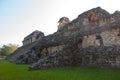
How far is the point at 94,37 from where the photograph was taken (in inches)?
752

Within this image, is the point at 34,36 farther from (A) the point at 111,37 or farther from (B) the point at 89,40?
(A) the point at 111,37

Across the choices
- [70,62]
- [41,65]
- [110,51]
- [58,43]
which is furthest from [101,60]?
[58,43]

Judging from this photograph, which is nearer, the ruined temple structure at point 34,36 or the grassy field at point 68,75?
the grassy field at point 68,75

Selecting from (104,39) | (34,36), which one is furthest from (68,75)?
(34,36)

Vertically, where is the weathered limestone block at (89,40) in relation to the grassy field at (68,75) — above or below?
above

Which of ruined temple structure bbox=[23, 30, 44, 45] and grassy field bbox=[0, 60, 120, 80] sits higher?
ruined temple structure bbox=[23, 30, 44, 45]

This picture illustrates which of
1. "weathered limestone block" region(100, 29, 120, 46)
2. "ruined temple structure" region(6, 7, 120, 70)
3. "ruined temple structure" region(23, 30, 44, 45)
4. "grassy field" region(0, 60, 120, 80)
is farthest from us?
"ruined temple structure" region(23, 30, 44, 45)

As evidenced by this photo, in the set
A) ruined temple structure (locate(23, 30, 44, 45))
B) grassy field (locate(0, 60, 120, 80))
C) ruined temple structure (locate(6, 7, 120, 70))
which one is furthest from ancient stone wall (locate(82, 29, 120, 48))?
ruined temple structure (locate(23, 30, 44, 45))

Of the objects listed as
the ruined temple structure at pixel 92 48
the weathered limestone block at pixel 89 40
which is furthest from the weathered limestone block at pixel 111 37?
the weathered limestone block at pixel 89 40

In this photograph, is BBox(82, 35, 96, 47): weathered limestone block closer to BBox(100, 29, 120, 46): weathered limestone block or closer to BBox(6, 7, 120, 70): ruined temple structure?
BBox(6, 7, 120, 70): ruined temple structure

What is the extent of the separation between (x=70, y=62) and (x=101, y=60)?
149 inches

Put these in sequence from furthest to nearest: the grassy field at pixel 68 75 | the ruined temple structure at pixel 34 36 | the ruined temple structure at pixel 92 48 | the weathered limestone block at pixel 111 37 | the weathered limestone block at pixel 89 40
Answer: the ruined temple structure at pixel 34 36, the weathered limestone block at pixel 89 40, the weathered limestone block at pixel 111 37, the ruined temple structure at pixel 92 48, the grassy field at pixel 68 75

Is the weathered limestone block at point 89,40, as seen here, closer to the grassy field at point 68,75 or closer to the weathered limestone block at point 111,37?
the weathered limestone block at point 111,37

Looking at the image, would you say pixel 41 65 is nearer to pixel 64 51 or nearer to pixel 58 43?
pixel 64 51
